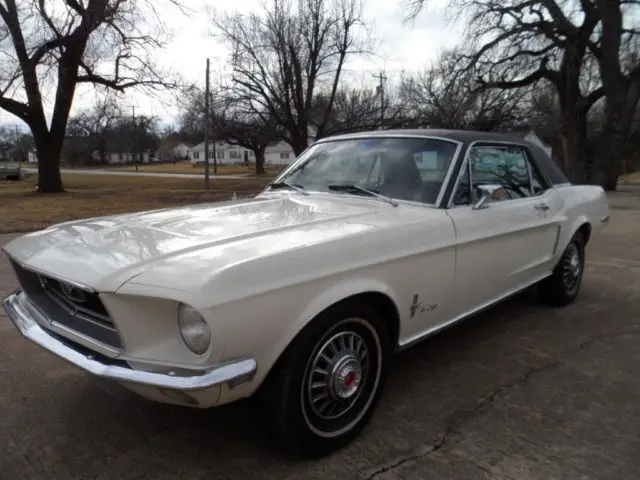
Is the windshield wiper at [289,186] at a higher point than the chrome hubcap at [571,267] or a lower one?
higher

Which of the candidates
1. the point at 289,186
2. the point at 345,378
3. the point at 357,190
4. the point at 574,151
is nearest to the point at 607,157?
the point at 574,151

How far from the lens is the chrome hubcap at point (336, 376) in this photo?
2.42 m

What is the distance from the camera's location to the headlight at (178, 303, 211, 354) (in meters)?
2.01

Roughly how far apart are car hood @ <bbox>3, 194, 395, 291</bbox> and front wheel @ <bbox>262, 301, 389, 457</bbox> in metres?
0.43

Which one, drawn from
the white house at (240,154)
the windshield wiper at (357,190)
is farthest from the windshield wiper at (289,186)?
the white house at (240,154)

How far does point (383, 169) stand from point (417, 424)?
170 cm

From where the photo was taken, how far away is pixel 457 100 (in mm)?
23766

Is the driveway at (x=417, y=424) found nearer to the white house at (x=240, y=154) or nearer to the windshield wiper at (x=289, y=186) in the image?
the windshield wiper at (x=289, y=186)

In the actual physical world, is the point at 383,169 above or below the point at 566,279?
above

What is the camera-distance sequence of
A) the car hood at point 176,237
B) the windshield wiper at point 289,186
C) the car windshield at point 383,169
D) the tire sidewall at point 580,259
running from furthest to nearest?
the tire sidewall at point 580,259 → the windshield wiper at point 289,186 → the car windshield at point 383,169 → the car hood at point 176,237

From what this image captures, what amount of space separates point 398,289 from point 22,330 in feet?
6.33

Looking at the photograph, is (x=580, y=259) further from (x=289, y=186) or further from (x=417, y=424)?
(x=417, y=424)

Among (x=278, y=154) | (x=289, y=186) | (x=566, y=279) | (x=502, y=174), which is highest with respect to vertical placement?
(x=502, y=174)

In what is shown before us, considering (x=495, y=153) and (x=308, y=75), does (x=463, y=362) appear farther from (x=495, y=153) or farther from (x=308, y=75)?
(x=308, y=75)
